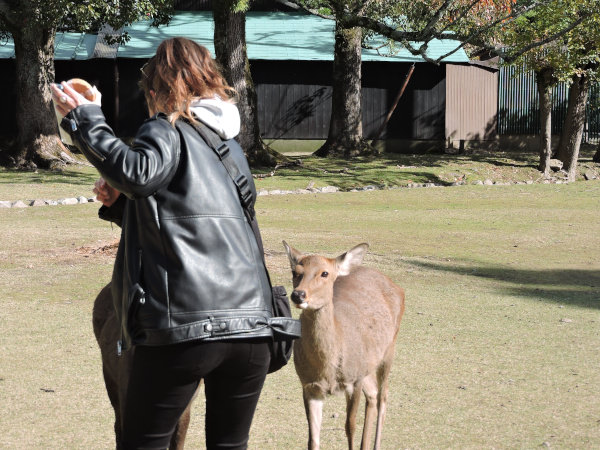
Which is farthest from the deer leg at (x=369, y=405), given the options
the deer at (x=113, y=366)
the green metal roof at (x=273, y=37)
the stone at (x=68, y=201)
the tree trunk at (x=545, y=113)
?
the green metal roof at (x=273, y=37)

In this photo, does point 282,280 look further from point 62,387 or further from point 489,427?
point 489,427

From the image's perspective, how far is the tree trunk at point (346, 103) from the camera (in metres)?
25.5

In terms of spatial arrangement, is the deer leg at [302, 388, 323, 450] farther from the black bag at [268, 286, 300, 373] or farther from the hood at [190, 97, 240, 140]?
the hood at [190, 97, 240, 140]

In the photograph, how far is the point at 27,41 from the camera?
71.2 feet

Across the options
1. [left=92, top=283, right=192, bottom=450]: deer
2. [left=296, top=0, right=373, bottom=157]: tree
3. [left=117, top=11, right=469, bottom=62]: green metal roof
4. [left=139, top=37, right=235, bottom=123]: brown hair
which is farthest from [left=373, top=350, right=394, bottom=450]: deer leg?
[left=117, top=11, right=469, bottom=62]: green metal roof

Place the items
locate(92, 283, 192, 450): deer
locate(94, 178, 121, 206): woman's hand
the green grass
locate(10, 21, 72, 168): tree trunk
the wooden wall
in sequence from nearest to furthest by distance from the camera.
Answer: locate(94, 178, 121, 206): woman's hand < locate(92, 283, 192, 450): deer < the green grass < locate(10, 21, 72, 168): tree trunk < the wooden wall

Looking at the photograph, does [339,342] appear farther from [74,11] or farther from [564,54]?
[564,54]

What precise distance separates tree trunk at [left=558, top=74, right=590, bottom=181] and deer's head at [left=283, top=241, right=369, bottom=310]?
21.6 m

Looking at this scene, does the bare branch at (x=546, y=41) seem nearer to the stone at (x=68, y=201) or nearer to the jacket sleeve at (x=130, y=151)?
the stone at (x=68, y=201)

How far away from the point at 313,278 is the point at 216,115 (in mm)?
1879

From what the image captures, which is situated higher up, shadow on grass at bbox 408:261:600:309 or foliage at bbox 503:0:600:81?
foliage at bbox 503:0:600:81

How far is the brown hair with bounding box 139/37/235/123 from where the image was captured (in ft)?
9.84

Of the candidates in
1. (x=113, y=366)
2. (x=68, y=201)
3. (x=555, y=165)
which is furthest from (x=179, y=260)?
(x=555, y=165)

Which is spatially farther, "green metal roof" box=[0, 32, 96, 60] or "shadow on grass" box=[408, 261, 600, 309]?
"green metal roof" box=[0, 32, 96, 60]
